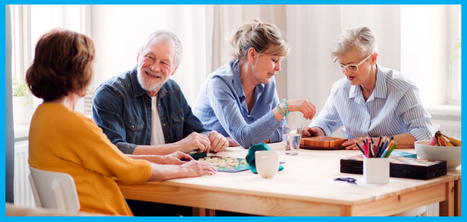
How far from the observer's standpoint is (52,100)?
140 centimetres

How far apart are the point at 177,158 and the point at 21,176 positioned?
1.64 m

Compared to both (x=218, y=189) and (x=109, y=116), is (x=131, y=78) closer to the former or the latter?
(x=109, y=116)

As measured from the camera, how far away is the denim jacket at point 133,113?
1.92 metres

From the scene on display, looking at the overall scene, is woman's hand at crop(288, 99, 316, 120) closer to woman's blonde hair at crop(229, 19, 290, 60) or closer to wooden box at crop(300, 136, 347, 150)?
wooden box at crop(300, 136, 347, 150)

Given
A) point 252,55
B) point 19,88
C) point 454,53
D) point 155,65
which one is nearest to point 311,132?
point 252,55

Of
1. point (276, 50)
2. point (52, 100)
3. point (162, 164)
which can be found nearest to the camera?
point (52, 100)

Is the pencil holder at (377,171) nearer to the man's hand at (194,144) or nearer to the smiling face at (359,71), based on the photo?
the man's hand at (194,144)

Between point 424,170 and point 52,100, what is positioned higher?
point 52,100

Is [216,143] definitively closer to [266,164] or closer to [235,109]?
[235,109]

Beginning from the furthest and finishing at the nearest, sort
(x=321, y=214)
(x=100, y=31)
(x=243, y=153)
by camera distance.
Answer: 1. (x=100, y=31)
2. (x=243, y=153)
3. (x=321, y=214)

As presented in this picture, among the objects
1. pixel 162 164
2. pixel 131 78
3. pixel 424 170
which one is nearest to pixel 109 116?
pixel 131 78

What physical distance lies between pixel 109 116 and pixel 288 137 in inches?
30.3

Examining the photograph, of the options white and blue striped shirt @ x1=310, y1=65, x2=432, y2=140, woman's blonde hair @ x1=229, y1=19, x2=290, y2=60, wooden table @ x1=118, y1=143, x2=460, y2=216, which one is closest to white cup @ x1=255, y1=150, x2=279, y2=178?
wooden table @ x1=118, y1=143, x2=460, y2=216

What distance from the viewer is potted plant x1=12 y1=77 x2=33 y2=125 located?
3.11 meters
